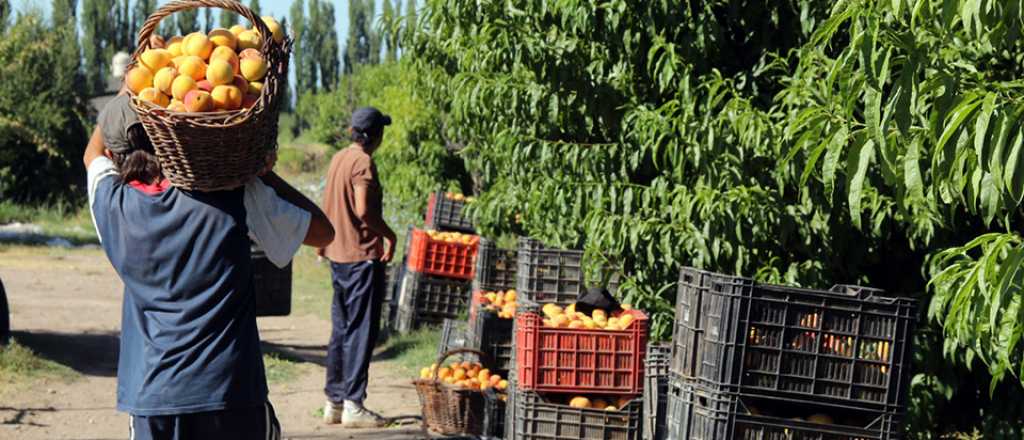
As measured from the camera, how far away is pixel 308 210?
445cm

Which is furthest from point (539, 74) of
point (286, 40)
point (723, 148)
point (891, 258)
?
point (286, 40)

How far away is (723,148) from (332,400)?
10.6 ft

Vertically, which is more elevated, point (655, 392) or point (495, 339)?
point (655, 392)

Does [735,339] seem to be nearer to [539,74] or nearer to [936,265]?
[936,265]

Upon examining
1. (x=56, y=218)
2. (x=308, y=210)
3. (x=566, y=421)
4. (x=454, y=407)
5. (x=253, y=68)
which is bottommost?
(x=56, y=218)

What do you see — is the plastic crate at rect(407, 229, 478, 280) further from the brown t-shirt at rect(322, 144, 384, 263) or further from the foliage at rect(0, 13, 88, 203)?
the foliage at rect(0, 13, 88, 203)

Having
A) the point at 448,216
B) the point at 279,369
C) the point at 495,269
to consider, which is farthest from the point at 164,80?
the point at 448,216

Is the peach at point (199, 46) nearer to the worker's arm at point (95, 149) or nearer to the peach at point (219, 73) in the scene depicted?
the peach at point (219, 73)

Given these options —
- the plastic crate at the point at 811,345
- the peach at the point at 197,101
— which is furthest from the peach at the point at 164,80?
the plastic crate at the point at 811,345

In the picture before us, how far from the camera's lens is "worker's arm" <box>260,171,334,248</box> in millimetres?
4438

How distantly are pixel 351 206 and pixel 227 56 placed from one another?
14.1 feet

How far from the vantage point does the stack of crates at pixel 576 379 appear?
6402mm

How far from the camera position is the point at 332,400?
8672 mm

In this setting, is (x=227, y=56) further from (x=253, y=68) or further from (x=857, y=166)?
(x=857, y=166)
